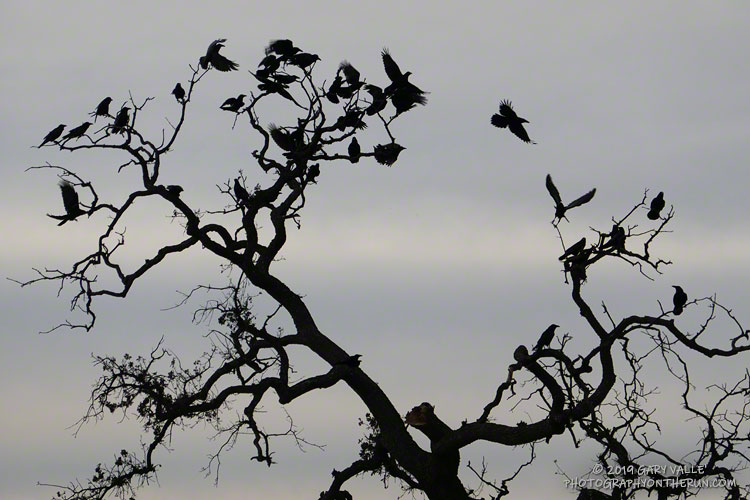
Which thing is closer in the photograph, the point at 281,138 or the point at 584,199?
the point at 584,199

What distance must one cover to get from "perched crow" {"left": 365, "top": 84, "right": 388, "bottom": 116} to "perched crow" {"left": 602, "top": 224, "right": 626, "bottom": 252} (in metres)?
3.17

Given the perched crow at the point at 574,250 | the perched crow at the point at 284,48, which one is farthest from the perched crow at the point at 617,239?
the perched crow at the point at 284,48

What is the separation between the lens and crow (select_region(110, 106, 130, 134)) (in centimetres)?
1175

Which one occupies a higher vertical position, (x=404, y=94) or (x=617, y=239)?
(x=404, y=94)

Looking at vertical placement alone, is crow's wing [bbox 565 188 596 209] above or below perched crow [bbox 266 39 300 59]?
below

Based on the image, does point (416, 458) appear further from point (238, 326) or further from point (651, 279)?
point (651, 279)

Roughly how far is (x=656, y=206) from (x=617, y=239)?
0.85 metres

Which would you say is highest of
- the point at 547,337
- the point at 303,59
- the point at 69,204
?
the point at 303,59

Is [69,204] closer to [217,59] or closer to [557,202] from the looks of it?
[217,59]

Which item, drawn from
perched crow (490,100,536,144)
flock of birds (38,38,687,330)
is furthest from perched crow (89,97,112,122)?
perched crow (490,100,536,144)

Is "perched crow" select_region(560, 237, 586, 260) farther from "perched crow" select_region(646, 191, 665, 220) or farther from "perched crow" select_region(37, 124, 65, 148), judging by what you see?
"perched crow" select_region(37, 124, 65, 148)

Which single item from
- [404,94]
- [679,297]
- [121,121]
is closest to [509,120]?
[404,94]

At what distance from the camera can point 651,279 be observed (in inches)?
374

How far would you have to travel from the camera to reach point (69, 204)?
1156 cm
